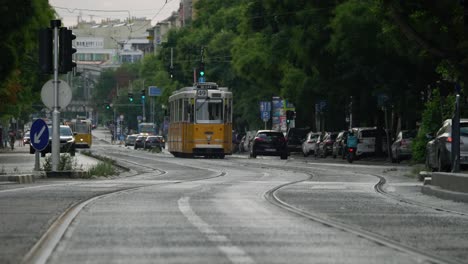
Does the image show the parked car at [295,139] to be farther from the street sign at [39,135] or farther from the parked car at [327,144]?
the street sign at [39,135]

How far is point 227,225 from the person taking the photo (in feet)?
52.4

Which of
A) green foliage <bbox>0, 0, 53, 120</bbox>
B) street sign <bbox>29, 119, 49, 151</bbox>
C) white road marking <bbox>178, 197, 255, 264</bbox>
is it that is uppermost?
green foliage <bbox>0, 0, 53, 120</bbox>

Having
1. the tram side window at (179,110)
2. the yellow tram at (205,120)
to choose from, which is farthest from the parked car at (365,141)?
the tram side window at (179,110)

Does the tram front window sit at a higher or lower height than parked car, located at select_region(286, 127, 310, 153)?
higher

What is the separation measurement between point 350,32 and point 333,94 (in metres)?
9.03

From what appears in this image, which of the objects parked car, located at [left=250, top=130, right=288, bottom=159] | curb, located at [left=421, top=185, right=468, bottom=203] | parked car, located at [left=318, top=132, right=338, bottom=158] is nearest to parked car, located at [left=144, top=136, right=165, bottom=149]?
parked car, located at [left=318, top=132, right=338, bottom=158]

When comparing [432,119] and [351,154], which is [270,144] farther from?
[432,119]

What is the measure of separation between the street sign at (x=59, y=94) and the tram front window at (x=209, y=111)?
28384 millimetres

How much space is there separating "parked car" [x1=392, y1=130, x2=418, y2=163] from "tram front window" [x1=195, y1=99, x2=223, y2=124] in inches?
429

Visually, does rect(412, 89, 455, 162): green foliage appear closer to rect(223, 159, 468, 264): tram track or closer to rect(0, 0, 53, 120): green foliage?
rect(0, 0, 53, 120): green foliage

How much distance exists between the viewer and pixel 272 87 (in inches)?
3177

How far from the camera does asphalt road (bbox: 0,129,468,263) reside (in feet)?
39.7

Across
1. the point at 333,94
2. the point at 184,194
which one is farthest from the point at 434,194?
the point at 333,94

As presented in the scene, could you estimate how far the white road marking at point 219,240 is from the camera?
11.5m
